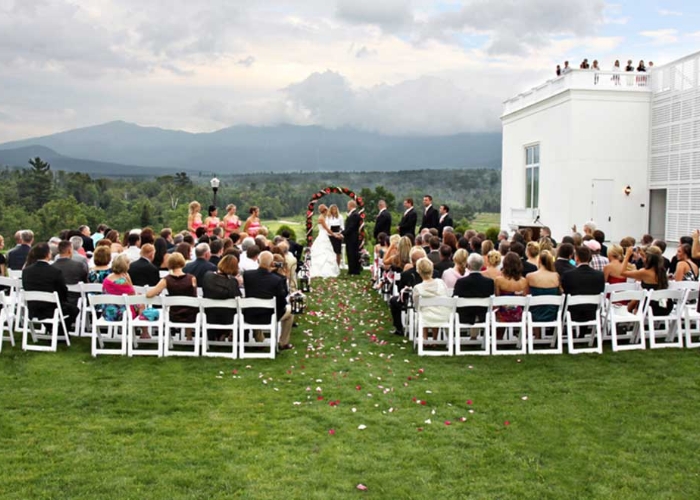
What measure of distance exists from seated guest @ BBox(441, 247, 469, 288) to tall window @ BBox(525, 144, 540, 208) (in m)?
19.3

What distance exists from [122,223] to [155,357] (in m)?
27.6

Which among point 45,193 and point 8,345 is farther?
point 45,193

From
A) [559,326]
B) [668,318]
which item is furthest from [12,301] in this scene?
[668,318]

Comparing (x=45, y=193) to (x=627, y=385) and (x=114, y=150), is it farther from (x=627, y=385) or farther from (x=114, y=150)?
(x=114, y=150)

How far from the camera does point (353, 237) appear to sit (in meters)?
17.3

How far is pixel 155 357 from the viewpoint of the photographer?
8133 mm

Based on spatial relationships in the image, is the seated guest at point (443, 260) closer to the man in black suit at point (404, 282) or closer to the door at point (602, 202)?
the man in black suit at point (404, 282)

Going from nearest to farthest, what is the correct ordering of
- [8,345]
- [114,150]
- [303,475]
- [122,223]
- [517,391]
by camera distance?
[303,475] < [517,391] < [8,345] < [122,223] < [114,150]

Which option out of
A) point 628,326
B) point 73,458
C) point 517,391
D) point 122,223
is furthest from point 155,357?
point 122,223

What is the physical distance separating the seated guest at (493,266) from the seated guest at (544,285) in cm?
51

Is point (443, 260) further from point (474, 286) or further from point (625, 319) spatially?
point (625, 319)

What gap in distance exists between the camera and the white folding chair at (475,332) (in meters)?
8.11

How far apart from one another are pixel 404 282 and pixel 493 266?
1.30 meters

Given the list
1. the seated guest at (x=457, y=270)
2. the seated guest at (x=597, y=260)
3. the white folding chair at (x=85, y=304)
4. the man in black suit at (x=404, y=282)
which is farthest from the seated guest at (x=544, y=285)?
the white folding chair at (x=85, y=304)
